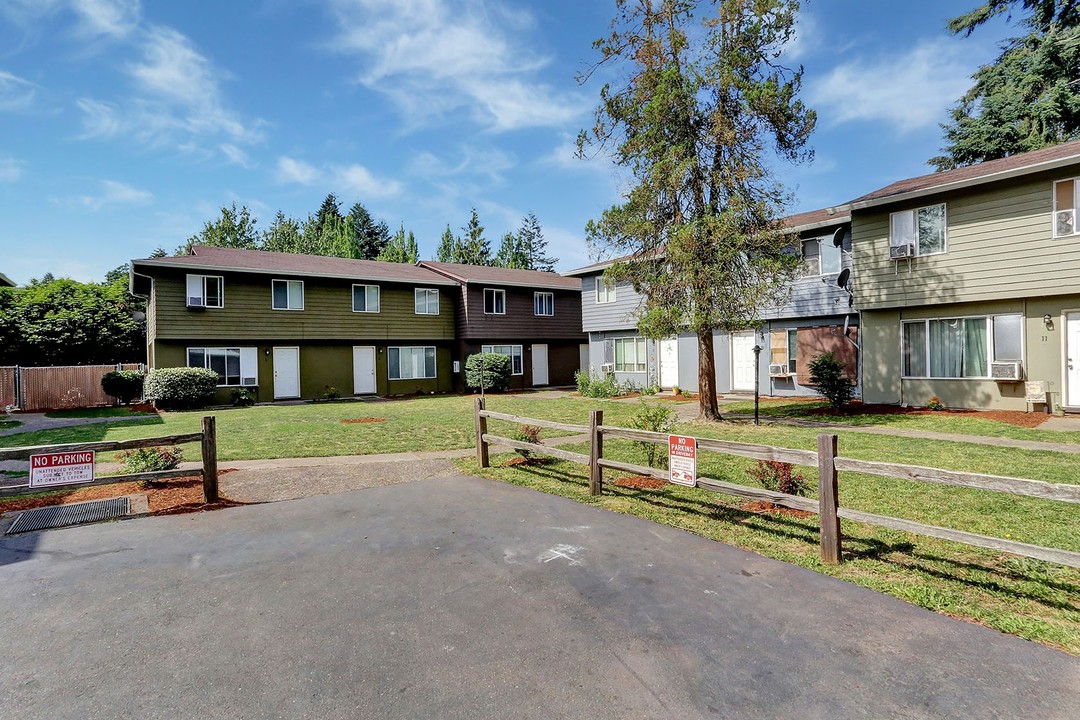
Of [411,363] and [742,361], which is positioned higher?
[411,363]

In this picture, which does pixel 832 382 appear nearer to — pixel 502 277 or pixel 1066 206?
pixel 1066 206

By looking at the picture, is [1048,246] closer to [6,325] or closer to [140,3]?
[140,3]

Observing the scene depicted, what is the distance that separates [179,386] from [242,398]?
2.54m

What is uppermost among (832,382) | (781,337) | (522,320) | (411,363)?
(522,320)

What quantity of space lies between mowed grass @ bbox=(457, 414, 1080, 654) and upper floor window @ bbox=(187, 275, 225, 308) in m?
18.6

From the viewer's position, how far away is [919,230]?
14984mm

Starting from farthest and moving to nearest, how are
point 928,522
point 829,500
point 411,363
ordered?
point 411,363, point 928,522, point 829,500

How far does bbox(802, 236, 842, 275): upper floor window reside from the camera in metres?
17.9

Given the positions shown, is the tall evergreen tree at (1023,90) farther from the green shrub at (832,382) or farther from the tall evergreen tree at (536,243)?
the tall evergreen tree at (536,243)

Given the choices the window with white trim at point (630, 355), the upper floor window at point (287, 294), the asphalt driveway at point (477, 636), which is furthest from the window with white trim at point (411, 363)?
the asphalt driveway at point (477, 636)

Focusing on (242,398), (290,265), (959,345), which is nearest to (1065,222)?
(959,345)

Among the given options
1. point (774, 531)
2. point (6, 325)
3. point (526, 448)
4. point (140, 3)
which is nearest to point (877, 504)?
point (774, 531)

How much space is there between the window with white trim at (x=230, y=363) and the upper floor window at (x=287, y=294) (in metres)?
2.29

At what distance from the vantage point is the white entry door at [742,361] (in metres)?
20.9
